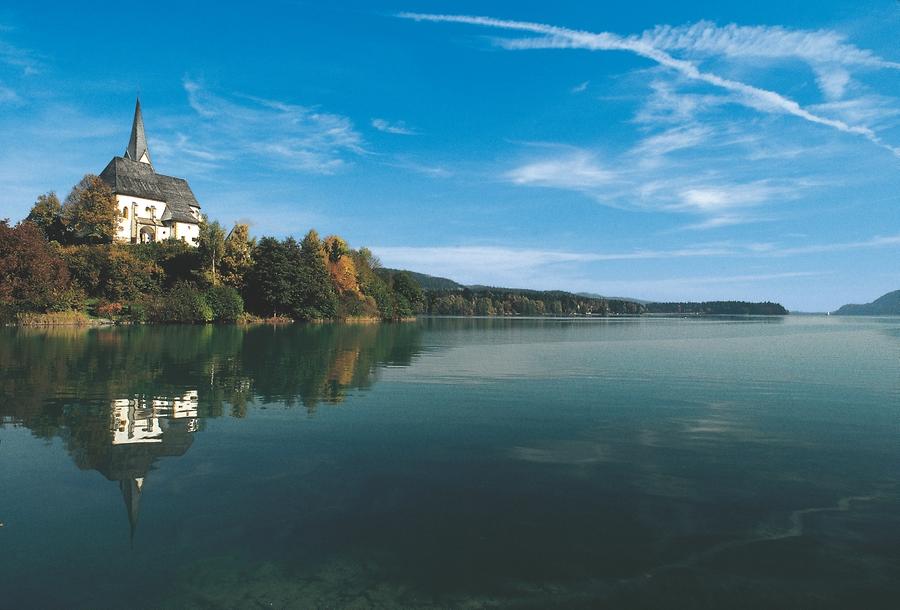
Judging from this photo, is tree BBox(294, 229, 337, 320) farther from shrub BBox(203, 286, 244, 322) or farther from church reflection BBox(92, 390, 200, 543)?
church reflection BBox(92, 390, 200, 543)

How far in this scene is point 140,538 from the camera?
6.43m

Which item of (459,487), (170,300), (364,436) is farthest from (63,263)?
(459,487)

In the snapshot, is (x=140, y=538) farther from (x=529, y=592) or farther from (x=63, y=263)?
(x=63, y=263)

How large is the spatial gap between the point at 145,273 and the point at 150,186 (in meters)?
28.7

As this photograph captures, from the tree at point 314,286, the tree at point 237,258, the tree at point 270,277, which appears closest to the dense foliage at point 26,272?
the tree at point 237,258

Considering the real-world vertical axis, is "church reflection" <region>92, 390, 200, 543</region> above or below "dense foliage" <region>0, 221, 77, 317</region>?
below

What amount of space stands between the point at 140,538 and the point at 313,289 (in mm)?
78807

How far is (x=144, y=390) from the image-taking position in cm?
1673

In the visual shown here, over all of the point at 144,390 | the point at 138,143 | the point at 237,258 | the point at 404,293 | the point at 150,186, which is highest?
the point at 138,143

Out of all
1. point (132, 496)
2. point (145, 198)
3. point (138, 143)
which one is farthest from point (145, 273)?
point (132, 496)

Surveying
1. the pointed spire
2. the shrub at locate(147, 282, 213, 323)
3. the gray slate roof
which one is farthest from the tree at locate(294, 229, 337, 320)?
the pointed spire

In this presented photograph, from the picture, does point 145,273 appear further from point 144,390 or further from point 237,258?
point 144,390

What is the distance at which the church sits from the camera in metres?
84.2

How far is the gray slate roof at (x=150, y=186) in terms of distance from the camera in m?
84.2
